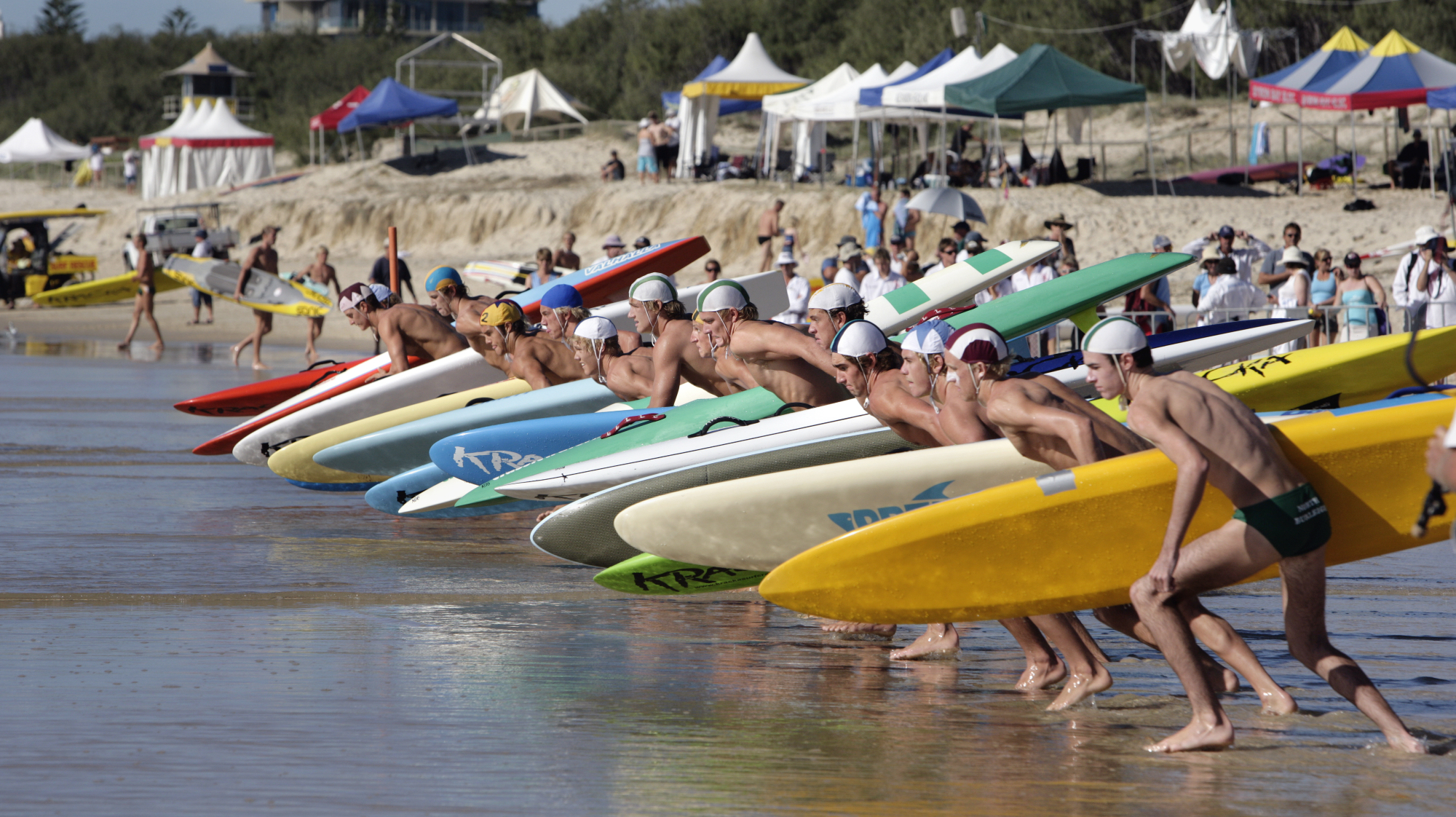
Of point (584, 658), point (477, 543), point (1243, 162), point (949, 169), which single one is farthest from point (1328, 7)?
point (584, 658)

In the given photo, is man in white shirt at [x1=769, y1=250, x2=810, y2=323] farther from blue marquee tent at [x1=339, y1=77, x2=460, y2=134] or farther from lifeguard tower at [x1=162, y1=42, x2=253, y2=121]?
lifeguard tower at [x1=162, y1=42, x2=253, y2=121]

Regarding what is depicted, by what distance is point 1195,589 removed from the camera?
505cm

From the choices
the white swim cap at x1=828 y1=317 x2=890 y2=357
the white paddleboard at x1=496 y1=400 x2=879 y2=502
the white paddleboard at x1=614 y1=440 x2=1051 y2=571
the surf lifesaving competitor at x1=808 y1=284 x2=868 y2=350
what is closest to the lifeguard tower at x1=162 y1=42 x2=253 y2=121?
the white paddleboard at x1=496 y1=400 x2=879 y2=502

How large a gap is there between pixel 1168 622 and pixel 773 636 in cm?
241

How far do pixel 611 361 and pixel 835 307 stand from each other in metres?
2.38

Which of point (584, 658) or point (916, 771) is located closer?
point (916, 771)

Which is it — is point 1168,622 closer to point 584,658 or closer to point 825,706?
point 825,706

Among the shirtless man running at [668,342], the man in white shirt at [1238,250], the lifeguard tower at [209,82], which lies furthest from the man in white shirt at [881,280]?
the lifeguard tower at [209,82]

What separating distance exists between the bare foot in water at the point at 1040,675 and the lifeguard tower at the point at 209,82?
5898 cm

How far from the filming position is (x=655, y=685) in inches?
234

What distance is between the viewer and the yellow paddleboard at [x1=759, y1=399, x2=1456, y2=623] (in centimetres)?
553

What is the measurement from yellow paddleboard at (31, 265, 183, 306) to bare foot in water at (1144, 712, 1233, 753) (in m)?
27.3

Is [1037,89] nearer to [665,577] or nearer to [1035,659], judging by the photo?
[665,577]

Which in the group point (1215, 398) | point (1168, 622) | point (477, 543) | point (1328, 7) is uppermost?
point (1328, 7)
